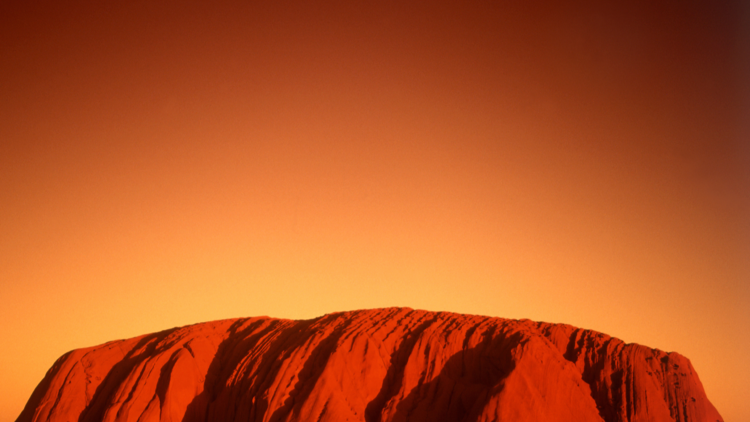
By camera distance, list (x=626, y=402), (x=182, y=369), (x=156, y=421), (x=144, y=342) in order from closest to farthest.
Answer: (x=626, y=402) → (x=156, y=421) → (x=182, y=369) → (x=144, y=342)

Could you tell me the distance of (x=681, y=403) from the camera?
3847cm

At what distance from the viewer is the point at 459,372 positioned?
125 ft

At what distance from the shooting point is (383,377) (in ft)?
127

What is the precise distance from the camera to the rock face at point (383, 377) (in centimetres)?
3588

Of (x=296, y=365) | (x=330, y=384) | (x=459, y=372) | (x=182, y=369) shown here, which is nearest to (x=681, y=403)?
(x=459, y=372)

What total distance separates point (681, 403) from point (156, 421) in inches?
1327

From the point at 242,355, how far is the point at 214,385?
8.99 ft

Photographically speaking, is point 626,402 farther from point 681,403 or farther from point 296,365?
point 296,365

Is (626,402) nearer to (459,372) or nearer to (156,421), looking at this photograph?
(459,372)

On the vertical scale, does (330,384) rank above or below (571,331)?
below

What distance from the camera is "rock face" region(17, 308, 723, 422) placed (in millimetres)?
35875

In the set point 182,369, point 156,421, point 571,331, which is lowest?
point 156,421

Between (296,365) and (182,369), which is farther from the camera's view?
(182,369)

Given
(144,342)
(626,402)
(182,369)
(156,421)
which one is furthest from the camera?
(144,342)
